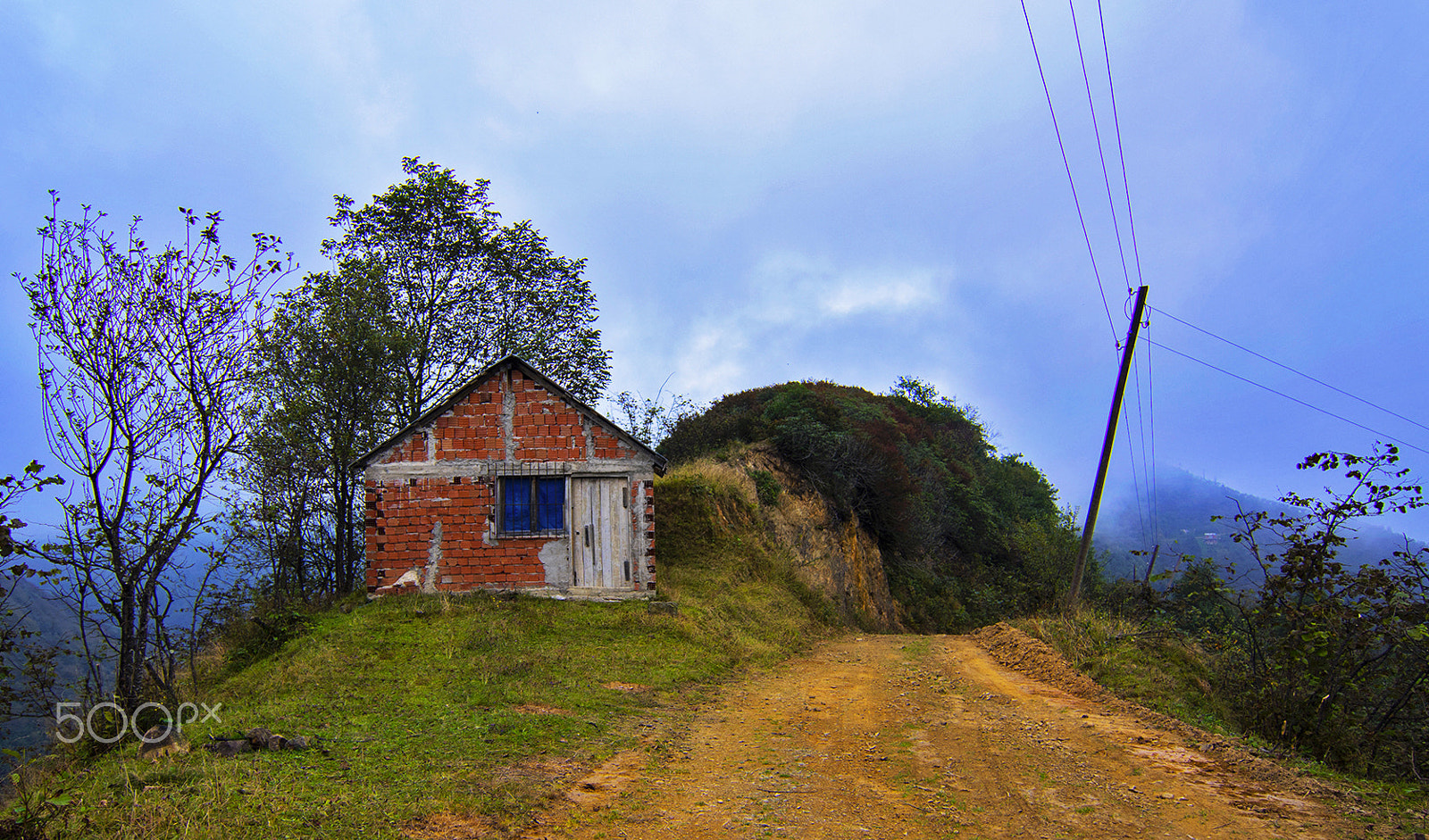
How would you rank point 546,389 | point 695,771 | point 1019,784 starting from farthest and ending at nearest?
point 546,389 < point 695,771 < point 1019,784

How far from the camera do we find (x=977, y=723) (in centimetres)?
796

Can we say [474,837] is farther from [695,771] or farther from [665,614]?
[665,614]

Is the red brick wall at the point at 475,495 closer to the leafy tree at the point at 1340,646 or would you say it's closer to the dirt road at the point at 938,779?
the dirt road at the point at 938,779

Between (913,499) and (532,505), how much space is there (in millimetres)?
17582

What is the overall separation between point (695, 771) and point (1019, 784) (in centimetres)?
277

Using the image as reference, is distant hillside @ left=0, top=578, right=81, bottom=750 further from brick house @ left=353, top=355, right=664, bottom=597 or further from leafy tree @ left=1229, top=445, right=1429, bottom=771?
leafy tree @ left=1229, top=445, right=1429, bottom=771

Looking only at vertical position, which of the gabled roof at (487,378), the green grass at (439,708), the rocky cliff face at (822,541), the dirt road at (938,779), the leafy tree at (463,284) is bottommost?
the dirt road at (938,779)

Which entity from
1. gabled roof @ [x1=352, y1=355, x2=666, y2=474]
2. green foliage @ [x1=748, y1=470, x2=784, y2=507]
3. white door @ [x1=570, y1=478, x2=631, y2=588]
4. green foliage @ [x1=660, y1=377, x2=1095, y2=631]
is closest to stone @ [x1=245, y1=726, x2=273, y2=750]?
white door @ [x1=570, y1=478, x2=631, y2=588]

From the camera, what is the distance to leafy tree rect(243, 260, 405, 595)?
50.8ft

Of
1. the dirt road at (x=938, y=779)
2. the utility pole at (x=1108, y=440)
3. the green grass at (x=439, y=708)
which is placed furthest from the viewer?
the utility pole at (x=1108, y=440)

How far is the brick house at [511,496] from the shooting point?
45.4ft

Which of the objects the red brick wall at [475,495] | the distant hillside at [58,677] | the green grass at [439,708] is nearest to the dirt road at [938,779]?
the green grass at [439,708]

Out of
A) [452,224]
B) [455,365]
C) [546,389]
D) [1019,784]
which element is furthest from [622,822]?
[452,224]

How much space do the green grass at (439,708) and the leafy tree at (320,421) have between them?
4.02m
